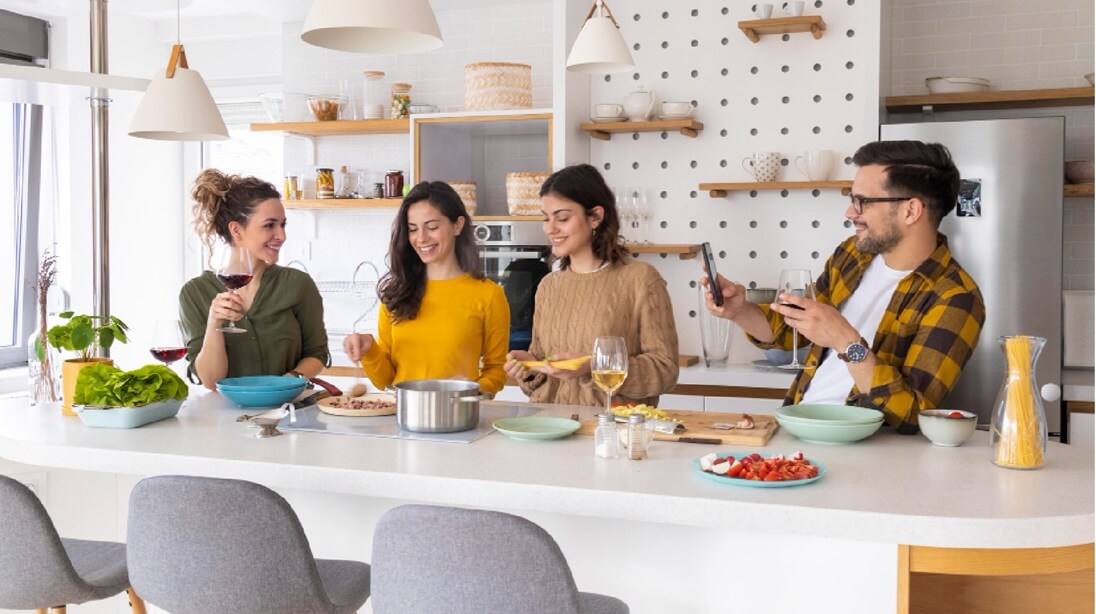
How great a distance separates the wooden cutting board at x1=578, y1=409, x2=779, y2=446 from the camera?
7.43 feet

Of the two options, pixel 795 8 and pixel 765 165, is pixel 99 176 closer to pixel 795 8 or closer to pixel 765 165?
pixel 765 165

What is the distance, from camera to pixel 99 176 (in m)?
3.46

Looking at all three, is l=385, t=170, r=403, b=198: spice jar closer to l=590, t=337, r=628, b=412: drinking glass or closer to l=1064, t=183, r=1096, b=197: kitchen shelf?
l=1064, t=183, r=1096, b=197: kitchen shelf

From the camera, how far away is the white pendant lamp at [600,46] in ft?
10.5

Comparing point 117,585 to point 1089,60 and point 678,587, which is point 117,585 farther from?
point 1089,60

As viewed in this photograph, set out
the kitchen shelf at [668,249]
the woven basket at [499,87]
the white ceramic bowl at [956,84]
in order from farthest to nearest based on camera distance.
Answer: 1. the woven basket at [499,87]
2. the kitchen shelf at [668,249]
3. the white ceramic bowl at [956,84]

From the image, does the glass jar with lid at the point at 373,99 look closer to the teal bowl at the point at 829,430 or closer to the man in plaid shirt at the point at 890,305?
the man in plaid shirt at the point at 890,305

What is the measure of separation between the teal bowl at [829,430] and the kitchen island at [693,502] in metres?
0.03

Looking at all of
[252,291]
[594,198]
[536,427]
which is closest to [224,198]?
[252,291]

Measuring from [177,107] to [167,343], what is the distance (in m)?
0.72

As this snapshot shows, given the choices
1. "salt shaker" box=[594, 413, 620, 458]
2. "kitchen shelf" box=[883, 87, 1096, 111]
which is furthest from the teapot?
"salt shaker" box=[594, 413, 620, 458]

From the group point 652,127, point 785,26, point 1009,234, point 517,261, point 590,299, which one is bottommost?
point 590,299

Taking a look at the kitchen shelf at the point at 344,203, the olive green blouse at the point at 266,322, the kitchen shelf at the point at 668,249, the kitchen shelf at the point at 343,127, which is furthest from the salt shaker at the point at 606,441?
the kitchen shelf at the point at 343,127

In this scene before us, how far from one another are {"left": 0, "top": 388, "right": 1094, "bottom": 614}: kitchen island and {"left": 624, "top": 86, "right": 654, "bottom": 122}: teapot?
265 cm
